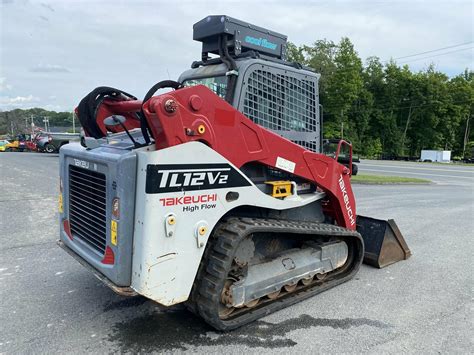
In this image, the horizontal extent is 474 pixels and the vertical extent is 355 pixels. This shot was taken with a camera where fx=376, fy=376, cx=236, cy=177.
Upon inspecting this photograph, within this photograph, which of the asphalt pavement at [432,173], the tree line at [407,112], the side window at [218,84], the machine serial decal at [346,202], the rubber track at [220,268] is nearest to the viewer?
the rubber track at [220,268]

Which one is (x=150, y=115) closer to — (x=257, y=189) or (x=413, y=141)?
(x=257, y=189)

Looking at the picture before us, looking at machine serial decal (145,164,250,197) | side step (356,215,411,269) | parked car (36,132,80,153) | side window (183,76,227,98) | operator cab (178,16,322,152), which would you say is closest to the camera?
machine serial decal (145,164,250,197)

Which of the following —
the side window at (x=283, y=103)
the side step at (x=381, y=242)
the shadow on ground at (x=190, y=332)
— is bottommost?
the shadow on ground at (x=190, y=332)

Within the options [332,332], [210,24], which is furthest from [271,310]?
[210,24]

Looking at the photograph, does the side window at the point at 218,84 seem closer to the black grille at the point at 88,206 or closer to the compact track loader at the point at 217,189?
the compact track loader at the point at 217,189

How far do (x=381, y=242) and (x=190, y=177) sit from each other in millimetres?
3416

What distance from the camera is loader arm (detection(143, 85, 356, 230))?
280 cm

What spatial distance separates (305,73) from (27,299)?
3911 millimetres

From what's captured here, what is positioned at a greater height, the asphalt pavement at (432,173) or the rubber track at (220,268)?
the rubber track at (220,268)

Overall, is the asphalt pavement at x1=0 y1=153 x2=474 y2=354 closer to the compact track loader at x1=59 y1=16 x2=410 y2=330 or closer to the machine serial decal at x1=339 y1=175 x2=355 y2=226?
the compact track loader at x1=59 y1=16 x2=410 y2=330

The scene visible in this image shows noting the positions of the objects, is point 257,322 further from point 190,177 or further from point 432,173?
point 432,173

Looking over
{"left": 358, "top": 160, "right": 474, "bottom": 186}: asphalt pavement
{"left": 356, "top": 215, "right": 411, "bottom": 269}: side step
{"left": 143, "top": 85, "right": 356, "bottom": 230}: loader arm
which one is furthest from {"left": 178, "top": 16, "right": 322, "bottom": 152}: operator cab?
{"left": 358, "top": 160, "right": 474, "bottom": 186}: asphalt pavement

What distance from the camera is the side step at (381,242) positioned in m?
5.20

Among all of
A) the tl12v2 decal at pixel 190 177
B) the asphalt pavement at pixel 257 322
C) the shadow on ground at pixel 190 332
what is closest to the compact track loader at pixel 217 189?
the tl12v2 decal at pixel 190 177
